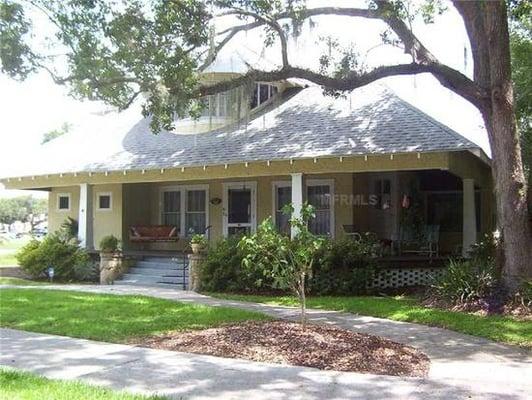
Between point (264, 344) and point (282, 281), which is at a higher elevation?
point (282, 281)

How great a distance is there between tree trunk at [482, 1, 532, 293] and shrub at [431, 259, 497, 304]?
0.33m

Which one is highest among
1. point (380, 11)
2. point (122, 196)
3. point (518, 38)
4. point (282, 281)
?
point (518, 38)

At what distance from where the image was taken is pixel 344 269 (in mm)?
14172

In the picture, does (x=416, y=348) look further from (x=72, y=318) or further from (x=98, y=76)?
(x=98, y=76)

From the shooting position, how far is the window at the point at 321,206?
57.6ft

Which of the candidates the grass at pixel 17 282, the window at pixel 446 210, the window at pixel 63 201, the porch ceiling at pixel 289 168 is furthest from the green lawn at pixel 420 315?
the window at pixel 63 201

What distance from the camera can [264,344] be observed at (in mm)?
8195

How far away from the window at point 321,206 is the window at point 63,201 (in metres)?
9.11

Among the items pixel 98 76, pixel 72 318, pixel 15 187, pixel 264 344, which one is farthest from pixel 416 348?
pixel 15 187

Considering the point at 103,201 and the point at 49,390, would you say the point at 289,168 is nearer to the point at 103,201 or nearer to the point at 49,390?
the point at 103,201

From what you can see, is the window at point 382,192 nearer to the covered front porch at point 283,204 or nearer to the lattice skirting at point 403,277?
the covered front porch at point 283,204

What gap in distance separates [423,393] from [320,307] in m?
6.10

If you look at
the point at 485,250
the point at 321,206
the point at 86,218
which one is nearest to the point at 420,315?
the point at 485,250

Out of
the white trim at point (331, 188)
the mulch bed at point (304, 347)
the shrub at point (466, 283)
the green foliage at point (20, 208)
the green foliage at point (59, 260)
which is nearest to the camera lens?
the mulch bed at point (304, 347)
